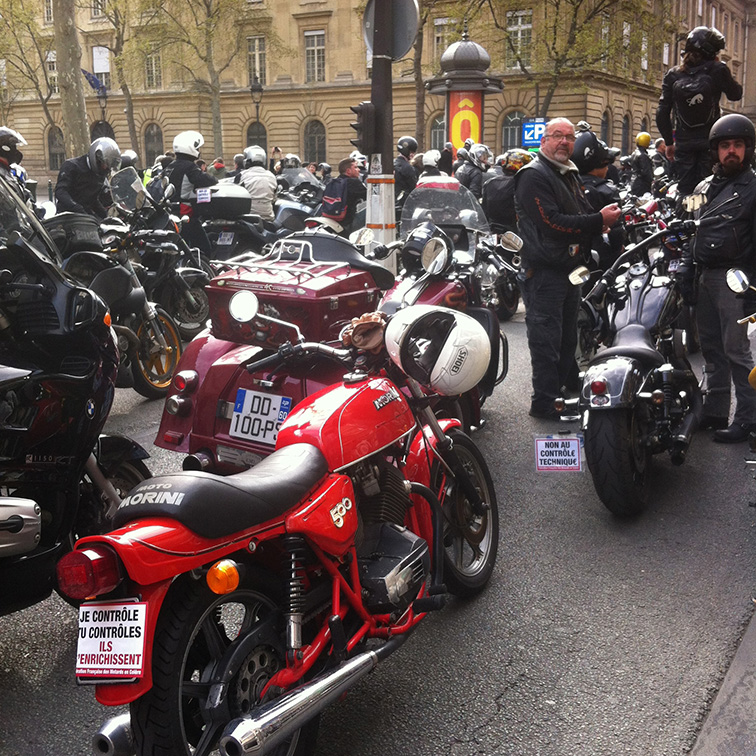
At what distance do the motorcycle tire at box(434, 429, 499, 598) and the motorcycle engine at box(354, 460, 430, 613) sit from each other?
19.9 inches

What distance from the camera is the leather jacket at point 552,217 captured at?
20.6 feet

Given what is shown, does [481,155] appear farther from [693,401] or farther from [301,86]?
[301,86]

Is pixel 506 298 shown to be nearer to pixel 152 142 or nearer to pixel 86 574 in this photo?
pixel 86 574

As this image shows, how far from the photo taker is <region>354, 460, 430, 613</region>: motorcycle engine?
2.96m

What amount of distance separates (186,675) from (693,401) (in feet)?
12.5

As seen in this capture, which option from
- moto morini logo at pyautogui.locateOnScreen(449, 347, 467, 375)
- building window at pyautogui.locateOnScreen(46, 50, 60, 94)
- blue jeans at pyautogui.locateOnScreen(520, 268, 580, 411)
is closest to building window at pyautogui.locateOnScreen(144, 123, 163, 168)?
building window at pyautogui.locateOnScreen(46, 50, 60, 94)

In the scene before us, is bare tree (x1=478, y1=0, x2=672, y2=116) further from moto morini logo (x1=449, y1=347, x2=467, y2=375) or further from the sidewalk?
the sidewalk

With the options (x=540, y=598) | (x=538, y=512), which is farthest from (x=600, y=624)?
(x=538, y=512)

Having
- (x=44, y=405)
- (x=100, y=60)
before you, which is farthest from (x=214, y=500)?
(x=100, y=60)

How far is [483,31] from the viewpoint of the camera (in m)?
42.1

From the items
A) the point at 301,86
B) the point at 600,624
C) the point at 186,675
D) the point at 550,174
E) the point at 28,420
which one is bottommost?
the point at 600,624

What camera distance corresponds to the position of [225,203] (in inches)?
455

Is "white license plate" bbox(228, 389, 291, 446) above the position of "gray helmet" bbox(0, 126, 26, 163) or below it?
below

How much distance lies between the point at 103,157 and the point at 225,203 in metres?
2.74
